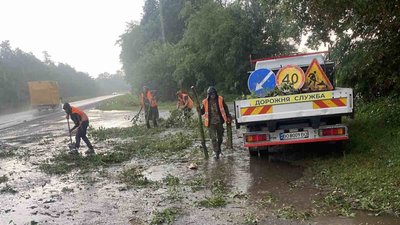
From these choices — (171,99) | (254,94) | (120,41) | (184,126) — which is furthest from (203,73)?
(254,94)

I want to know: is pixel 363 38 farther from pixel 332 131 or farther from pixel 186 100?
pixel 186 100

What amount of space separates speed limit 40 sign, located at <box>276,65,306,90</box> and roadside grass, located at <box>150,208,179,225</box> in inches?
168

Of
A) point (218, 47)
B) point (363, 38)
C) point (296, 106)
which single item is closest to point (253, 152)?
point (296, 106)

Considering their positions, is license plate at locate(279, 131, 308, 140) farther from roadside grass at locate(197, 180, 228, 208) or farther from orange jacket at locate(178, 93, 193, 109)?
orange jacket at locate(178, 93, 193, 109)

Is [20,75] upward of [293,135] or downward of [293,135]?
upward

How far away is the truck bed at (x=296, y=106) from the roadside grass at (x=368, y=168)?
0.99m

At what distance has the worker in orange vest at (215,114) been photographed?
32.5 feet

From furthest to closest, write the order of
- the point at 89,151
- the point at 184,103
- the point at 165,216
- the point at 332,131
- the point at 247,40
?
the point at 247,40, the point at 184,103, the point at 89,151, the point at 332,131, the point at 165,216

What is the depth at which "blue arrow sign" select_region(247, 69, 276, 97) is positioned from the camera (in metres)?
8.94

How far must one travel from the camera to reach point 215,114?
998cm

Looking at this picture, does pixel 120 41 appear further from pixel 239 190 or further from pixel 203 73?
pixel 239 190

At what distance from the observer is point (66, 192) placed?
24.8 ft

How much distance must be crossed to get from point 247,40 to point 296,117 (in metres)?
24.3

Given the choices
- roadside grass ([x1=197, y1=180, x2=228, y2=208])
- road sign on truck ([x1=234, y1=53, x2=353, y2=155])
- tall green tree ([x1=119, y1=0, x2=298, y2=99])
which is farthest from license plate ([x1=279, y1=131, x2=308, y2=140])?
tall green tree ([x1=119, y1=0, x2=298, y2=99])
